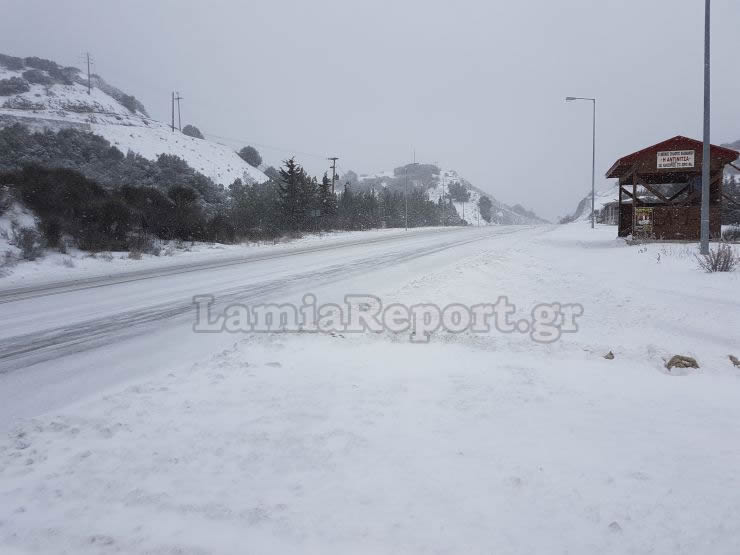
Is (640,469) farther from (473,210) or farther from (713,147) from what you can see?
(473,210)

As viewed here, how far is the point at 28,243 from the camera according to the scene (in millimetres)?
12484

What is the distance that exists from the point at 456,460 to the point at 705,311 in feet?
16.9

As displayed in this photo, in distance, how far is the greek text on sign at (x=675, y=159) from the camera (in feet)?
52.3

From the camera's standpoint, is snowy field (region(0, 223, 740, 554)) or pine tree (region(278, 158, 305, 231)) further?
pine tree (region(278, 158, 305, 231))

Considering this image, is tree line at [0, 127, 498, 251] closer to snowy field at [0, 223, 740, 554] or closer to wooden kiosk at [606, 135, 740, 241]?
snowy field at [0, 223, 740, 554]

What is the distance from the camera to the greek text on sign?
15.9m

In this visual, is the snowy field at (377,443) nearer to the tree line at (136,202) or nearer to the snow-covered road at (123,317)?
the snow-covered road at (123,317)

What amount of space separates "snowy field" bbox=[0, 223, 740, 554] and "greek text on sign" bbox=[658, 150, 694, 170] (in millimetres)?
13669

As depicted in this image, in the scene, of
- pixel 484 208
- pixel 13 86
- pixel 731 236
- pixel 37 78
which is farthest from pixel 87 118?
pixel 484 208

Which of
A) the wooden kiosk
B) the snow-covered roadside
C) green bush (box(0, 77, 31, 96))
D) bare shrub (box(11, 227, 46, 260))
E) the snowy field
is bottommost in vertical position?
the snowy field

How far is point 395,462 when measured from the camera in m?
2.54

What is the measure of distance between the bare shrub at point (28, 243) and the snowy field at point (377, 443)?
880 cm

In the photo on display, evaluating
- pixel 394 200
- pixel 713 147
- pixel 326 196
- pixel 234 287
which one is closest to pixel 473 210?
→ pixel 394 200

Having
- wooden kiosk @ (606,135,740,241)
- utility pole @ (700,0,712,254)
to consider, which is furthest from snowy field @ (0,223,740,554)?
wooden kiosk @ (606,135,740,241)
